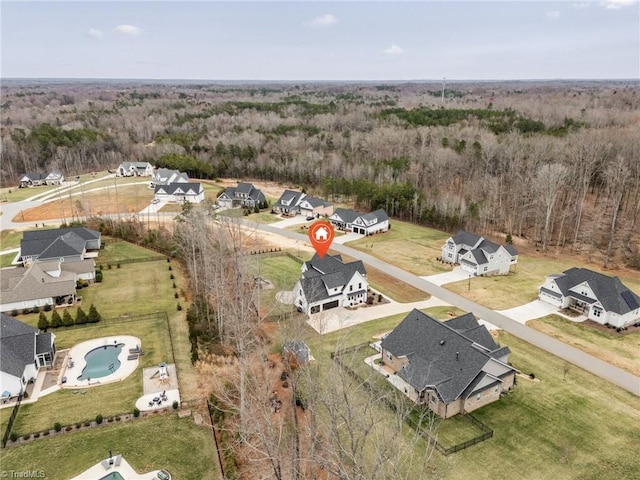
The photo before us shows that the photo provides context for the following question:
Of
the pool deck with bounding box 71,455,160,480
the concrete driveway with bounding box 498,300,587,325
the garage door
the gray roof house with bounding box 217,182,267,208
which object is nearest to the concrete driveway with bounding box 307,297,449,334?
the garage door

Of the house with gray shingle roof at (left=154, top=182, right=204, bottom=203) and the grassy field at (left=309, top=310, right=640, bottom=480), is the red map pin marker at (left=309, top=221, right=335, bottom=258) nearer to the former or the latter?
the grassy field at (left=309, top=310, right=640, bottom=480)

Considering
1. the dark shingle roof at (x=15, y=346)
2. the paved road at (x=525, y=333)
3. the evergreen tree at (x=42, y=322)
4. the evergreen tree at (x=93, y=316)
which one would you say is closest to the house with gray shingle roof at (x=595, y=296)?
the paved road at (x=525, y=333)

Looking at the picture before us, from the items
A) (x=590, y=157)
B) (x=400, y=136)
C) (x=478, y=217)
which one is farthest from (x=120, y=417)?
(x=400, y=136)

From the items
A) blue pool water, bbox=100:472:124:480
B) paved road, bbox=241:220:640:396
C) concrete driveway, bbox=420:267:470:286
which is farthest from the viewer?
concrete driveway, bbox=420:267:470:286

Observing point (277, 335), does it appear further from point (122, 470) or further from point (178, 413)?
point (122, 470)

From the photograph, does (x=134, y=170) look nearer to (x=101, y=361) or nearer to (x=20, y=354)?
(x=101, y=361)
